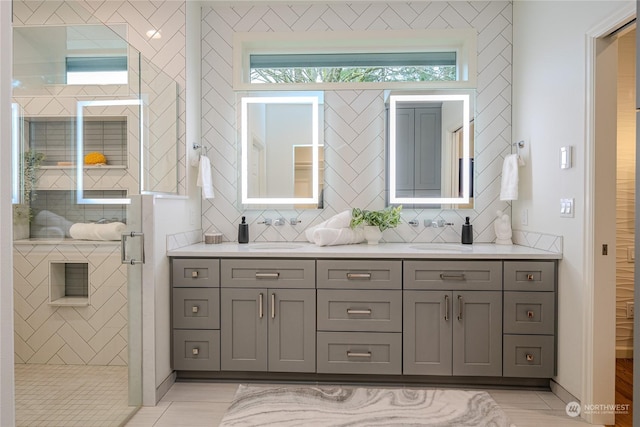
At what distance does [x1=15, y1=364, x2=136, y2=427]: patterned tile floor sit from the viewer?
5.47 feet

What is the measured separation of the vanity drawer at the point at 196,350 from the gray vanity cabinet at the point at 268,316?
5 centimetres

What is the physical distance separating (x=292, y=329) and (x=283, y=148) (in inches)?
57.0

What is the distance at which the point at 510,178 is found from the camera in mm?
3096

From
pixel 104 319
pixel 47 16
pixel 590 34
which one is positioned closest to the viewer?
pixel 47 16

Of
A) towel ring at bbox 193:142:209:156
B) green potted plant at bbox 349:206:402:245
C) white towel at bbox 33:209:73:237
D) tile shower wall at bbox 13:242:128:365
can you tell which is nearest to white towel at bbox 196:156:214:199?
towel ring at bbox 193:142:209:156

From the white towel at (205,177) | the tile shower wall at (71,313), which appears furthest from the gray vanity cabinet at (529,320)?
the tile shower wall at (71,313)

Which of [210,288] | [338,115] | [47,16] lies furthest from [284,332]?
[47,16]

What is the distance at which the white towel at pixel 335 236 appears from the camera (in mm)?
2971

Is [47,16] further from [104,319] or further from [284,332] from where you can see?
[284,332]

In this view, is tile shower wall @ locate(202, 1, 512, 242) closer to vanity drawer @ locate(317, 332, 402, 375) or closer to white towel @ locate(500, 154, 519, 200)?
white towel @ locate(500, 154, 519, 200)

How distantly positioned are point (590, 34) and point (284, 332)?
2.51 m

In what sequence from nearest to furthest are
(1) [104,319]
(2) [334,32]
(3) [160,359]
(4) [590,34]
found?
1. (1) [104,319]
2. (4) [590,34]
3. (3) [160,359]
4. (2) [334,32]

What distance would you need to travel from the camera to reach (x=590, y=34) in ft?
7.45

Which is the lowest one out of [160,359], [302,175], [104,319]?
[160,359]
